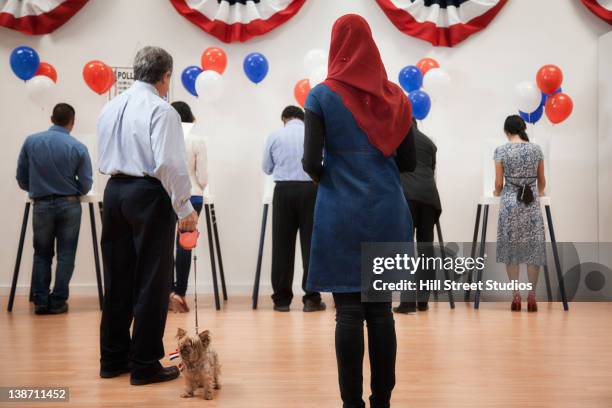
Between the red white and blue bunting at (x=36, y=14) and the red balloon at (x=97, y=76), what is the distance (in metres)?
0.82

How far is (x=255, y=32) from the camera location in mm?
5934

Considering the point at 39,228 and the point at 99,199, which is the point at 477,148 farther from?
the point at 39,228

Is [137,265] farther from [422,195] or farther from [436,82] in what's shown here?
[436,82]

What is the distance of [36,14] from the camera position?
5809 mm


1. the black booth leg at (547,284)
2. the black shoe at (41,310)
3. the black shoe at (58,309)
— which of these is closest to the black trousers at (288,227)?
the black shoe at (58,309)

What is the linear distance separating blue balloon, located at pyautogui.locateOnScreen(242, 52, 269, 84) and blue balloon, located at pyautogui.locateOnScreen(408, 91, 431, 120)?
125 centimetres

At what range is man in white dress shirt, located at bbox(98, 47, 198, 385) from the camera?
277 centimetres

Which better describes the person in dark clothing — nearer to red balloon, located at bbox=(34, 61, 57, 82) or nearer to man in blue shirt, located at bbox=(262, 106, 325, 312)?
man in blue shirt, located at bbox=(262, 106, 325, 312)

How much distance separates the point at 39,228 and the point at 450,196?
3440 millimetres

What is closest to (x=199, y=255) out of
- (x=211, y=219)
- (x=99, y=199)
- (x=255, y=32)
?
(x=211, y=219)

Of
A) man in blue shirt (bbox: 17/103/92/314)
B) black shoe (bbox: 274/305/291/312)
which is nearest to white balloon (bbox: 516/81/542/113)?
black shoe (bbox: 274/305/291/312)

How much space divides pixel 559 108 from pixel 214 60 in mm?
2836

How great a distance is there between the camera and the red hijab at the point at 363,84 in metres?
2.09

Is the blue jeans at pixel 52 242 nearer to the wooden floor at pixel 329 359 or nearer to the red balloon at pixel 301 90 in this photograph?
the wooden floor at pixel 329 359
